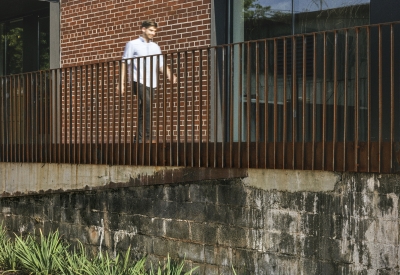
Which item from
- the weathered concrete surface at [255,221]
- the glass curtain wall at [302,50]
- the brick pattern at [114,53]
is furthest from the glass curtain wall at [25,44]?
the weathered concrete surface at [255,221]

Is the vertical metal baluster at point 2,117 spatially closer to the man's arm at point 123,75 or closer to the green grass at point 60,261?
the green grass at point 60,261

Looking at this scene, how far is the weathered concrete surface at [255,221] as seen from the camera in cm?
742

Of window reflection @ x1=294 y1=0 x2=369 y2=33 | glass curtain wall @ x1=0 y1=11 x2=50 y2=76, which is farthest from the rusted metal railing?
glass curtain wall @ x1=0 y1=11 x2=50 y2=76

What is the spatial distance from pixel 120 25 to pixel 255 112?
4.68 metres

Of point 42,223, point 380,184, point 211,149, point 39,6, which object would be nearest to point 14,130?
point 42,223

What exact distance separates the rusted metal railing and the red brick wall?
34.9 inches

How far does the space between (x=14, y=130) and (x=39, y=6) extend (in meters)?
5.73

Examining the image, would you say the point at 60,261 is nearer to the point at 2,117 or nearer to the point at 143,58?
the point at 143,58

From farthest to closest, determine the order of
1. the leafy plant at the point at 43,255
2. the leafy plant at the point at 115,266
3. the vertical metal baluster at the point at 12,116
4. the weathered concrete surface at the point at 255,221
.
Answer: the vertical metal baluster at the point at 12,116, the leafy plant at the point at 43,255, the leafy plant at the point at 115,266, the weathered concrete surface at the point at 255,221

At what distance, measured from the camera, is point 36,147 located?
12141 millimetres

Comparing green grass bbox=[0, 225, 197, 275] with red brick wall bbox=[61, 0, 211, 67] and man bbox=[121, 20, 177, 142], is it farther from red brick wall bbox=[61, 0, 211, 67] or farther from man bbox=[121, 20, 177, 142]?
red brick wall bbox=[61, 0, 211, 67]

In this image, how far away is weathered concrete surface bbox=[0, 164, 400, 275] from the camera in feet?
24.3

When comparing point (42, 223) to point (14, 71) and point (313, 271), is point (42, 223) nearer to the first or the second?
point (313, 271)

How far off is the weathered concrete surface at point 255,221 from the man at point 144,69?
95cm
